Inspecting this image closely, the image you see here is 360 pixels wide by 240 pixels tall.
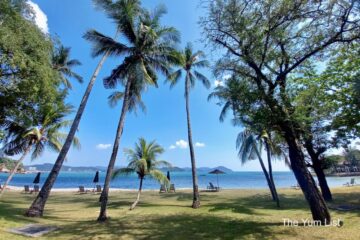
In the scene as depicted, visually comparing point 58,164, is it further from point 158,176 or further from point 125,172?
point 158,176

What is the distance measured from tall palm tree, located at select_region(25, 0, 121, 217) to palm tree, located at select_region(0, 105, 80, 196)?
11.1 feet

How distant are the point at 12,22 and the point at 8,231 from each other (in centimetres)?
645

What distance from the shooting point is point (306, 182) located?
8148 mm

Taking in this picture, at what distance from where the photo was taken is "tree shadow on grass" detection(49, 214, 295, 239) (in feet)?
24.2

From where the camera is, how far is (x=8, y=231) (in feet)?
24.8

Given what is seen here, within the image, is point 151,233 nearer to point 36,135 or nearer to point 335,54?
point 335,54

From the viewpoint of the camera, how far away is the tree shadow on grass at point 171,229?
7.39 m

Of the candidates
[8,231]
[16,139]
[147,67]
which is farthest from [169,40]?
[16,139]

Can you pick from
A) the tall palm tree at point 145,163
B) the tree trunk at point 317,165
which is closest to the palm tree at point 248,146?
the tree trunk at point 317,165

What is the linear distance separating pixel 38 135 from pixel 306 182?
596 inches

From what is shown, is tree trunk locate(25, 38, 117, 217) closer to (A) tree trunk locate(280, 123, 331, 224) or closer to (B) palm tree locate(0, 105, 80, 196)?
(B) palm tree locate(0, 105, 80, 196)

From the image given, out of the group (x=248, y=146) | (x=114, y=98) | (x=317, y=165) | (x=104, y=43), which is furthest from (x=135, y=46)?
(x=317, y=165)

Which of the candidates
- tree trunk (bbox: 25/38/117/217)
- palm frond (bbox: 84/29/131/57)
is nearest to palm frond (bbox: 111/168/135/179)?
tree trunk (bbox: 25/38/117/217)

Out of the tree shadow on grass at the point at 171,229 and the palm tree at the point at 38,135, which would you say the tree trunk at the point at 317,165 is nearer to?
the tree shadow on grass at the point at 171,229
